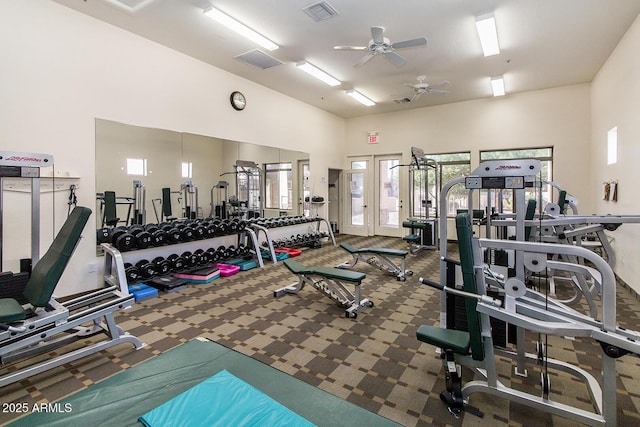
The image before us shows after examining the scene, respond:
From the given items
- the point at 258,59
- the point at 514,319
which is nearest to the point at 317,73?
the point at 258,59

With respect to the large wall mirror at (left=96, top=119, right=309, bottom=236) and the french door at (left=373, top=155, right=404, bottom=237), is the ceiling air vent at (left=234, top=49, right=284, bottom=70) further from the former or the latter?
the french door at (left=373, top=155, right=404, bottom=237)

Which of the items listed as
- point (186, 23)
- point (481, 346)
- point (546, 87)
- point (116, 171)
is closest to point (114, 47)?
point (186, 23)

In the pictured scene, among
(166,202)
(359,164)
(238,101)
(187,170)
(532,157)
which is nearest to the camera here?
(166,202)

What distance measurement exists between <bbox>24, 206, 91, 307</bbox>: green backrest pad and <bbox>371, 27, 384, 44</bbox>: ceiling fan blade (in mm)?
3780

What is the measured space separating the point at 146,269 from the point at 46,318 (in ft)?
7.14

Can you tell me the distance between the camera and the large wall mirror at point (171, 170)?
4.42 metres

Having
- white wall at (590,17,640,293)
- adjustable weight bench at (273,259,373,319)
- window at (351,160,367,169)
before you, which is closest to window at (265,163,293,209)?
window at (351,160,367,169)

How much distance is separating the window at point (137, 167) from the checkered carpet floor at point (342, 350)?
191 cm

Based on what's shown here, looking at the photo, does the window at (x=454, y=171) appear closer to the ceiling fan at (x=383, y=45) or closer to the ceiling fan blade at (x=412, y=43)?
the ceiling fan at (x=383, y=45)

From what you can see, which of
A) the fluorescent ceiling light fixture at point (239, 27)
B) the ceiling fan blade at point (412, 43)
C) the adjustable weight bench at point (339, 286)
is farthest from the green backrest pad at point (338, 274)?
the fluorescent ceiling light fixture at point (239, 27)

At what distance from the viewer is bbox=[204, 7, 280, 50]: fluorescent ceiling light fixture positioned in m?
3.97

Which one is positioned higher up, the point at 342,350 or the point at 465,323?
the point at 465,323

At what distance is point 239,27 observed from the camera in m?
4.31

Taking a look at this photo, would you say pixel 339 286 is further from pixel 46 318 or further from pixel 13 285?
pixel 13 285
